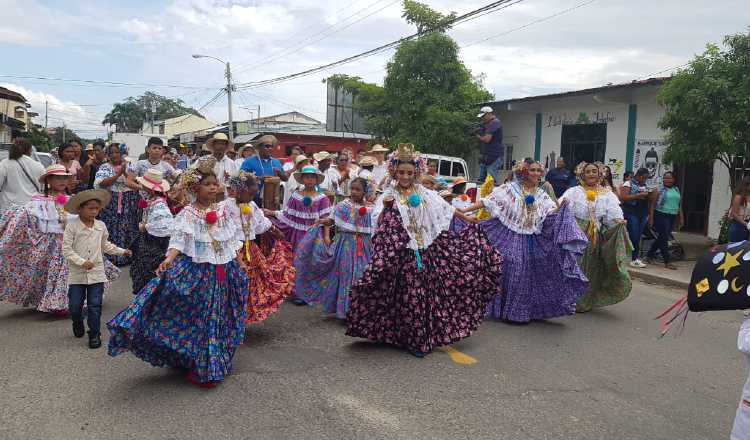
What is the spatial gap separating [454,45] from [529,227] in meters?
14.9

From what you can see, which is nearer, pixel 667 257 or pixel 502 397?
pixel 502 397

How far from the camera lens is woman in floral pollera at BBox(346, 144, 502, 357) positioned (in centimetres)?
546

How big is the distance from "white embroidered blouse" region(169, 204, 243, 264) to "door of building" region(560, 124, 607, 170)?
14.2m

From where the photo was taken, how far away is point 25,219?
672 centimetres

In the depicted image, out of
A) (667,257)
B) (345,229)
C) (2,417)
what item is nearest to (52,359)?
(2,417)

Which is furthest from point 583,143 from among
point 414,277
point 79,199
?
point 79,199

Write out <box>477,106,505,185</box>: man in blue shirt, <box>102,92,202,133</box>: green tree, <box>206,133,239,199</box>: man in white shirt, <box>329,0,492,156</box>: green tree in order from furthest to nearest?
<box>102,92,202,133</box>: green tree → <box>329,0,492,156</box>: green tree → <box>477,106,505,185</box>: man in blue shirt → <box>206,133,239,199</box>: man in white shirt

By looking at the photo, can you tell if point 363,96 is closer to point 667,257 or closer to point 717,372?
point 667,257

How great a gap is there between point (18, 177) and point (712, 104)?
10.5m

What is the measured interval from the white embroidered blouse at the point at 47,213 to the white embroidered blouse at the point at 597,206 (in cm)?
574

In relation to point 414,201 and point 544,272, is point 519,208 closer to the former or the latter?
point 544,272

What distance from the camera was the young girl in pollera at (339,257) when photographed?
258 inches

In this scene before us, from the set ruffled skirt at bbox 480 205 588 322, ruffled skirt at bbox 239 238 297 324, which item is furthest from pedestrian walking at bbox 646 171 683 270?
ruffled skirt at bbox 239 238 297 324

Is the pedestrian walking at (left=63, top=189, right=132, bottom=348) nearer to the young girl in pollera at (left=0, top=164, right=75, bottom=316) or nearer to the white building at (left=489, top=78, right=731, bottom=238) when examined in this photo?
the young girl in pollera at (left=0, top=164, right=75, bottom=316)
